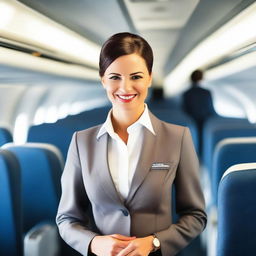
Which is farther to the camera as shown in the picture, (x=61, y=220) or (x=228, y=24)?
(x=228, y=24)

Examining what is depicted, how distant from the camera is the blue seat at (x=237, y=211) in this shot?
1171 millimetres

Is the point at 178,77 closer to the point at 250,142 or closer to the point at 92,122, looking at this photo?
the point at 92,122

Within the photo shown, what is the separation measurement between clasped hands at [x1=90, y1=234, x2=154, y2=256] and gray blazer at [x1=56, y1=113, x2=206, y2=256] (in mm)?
36

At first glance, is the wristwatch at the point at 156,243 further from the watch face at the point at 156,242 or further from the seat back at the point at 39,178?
the seat back at the point at 39,178

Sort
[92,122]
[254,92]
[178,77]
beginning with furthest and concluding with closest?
[254,92]
[178,77]
[92,122]

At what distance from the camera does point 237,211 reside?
1188 millimetres

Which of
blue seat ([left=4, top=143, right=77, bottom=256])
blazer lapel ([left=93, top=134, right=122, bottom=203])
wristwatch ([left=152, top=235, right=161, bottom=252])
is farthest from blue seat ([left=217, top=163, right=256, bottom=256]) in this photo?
blue seat ([left=4, top=143, right=77, bottom=256])

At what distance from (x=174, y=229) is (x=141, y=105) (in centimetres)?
41

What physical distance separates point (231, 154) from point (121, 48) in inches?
27.8

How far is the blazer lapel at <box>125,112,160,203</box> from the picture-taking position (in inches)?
48.2

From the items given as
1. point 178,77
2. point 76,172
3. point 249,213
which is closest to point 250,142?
→ point 249,213

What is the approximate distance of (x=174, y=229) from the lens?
126 centimetres

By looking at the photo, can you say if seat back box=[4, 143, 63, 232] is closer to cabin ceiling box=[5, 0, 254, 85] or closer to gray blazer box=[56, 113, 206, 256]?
gray blazer box=[56, 113, 206, 256]

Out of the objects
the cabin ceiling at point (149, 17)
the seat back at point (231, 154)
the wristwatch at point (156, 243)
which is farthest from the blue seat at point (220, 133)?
the wristwatch at point (156, 243)
